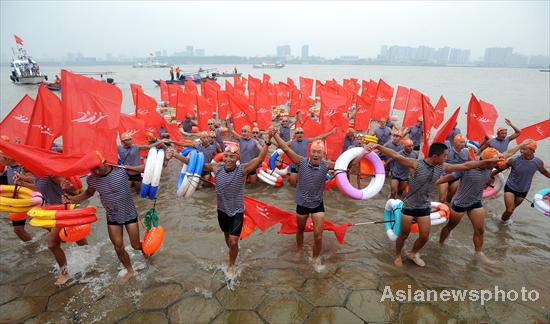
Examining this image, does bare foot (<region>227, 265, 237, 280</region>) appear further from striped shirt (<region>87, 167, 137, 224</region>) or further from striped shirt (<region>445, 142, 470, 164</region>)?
striped shirt (<region>445, 142, 470, 164</region>)

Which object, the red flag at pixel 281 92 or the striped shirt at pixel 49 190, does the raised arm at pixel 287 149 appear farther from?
the red flag at pixel 281 92

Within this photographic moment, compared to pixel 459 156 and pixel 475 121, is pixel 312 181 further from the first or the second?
pixel 475 121

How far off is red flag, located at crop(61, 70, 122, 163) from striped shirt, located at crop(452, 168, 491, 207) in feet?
18.9

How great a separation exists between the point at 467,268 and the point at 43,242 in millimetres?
8124

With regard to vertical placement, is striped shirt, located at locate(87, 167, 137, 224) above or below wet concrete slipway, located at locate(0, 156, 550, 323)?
above

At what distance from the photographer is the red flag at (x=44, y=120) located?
505 centimetres

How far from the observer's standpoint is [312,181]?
478 cm

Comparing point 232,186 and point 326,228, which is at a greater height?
point 232,186

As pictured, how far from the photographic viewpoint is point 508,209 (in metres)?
6.58

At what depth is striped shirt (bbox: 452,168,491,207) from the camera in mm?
5000

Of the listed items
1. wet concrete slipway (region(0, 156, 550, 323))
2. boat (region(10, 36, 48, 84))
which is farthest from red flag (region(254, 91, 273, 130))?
boat (region(10, 36, 48, 84))

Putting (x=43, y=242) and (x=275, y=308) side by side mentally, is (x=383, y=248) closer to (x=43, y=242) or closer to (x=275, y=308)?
(x=275, y=308)

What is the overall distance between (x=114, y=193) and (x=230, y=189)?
66.0 inches

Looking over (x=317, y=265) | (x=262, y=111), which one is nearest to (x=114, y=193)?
(x=317, y=265)
